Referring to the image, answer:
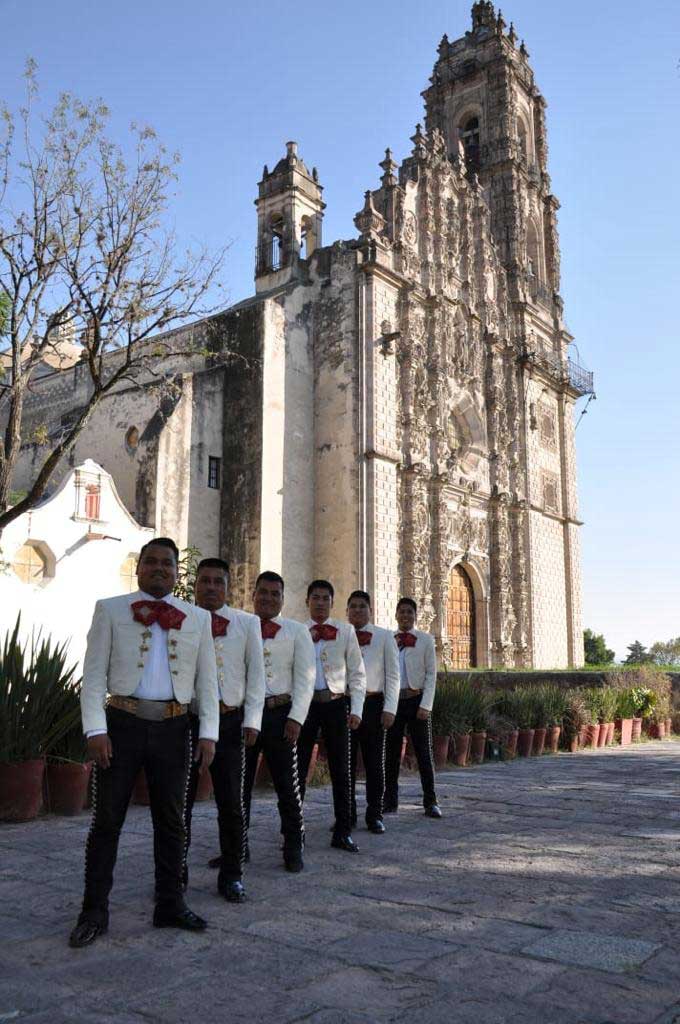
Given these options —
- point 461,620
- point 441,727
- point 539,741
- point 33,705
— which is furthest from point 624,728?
point 33,705

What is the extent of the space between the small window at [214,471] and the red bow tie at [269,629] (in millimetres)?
15968

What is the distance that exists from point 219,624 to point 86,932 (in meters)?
1.77

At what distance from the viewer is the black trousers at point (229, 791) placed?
4641 millimetres

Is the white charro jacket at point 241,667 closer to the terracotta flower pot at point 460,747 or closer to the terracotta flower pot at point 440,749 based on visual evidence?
the terracotta flower pot at point 440,749

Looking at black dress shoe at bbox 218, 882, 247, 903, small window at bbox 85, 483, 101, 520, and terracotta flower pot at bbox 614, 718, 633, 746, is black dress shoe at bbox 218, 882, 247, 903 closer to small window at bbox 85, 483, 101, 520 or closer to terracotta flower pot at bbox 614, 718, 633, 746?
terracotta flower pot at bbox 614, 718, 633, 746

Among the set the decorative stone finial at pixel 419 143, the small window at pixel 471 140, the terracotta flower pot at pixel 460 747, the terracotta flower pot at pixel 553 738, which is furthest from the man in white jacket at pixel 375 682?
the small window at pixel 471 140

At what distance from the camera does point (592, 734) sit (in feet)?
46.1

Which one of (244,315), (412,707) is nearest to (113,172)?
(244,315)

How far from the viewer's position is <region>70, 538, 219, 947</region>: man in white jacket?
159 inches

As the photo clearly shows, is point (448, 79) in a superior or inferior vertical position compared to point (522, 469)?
superior

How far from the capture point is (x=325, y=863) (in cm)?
545

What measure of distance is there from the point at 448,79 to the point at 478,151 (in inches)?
132

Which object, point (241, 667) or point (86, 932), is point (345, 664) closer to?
point (241, 667)

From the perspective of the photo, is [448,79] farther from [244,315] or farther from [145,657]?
[145,657]
